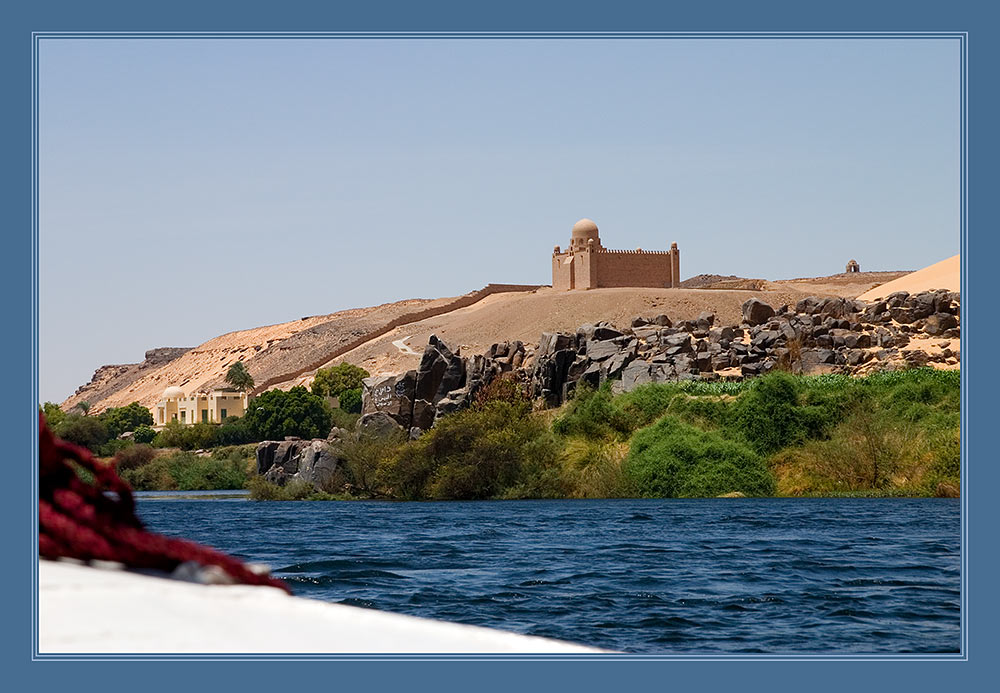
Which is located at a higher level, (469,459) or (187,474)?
(469,459)

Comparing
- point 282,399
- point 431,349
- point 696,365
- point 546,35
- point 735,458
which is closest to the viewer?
point 546,35

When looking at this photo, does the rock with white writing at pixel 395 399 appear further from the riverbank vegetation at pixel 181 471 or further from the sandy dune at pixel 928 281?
the sandy dune at pixel 928 281

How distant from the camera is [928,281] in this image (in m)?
54.2

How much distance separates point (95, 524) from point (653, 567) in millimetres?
14758

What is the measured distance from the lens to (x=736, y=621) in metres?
12.9

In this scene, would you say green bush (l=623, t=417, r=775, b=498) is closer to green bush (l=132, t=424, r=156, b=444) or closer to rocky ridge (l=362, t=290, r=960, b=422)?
rocky ridge (l=362, t=290, r=960, b=422)

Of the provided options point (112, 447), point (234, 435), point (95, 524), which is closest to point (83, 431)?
point (112, 447)

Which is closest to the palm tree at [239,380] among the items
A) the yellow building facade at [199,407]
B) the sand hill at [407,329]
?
the sand hill at [407,329]

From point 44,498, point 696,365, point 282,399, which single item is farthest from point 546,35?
point 282,399

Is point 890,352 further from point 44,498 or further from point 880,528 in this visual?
point 44,498

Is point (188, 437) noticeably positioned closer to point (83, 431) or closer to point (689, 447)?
point (83, 431)

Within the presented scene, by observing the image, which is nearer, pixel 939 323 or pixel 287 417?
pixel 939 323

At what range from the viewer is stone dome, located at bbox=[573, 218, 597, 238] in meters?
77.7

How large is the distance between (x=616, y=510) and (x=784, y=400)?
8444 mm
